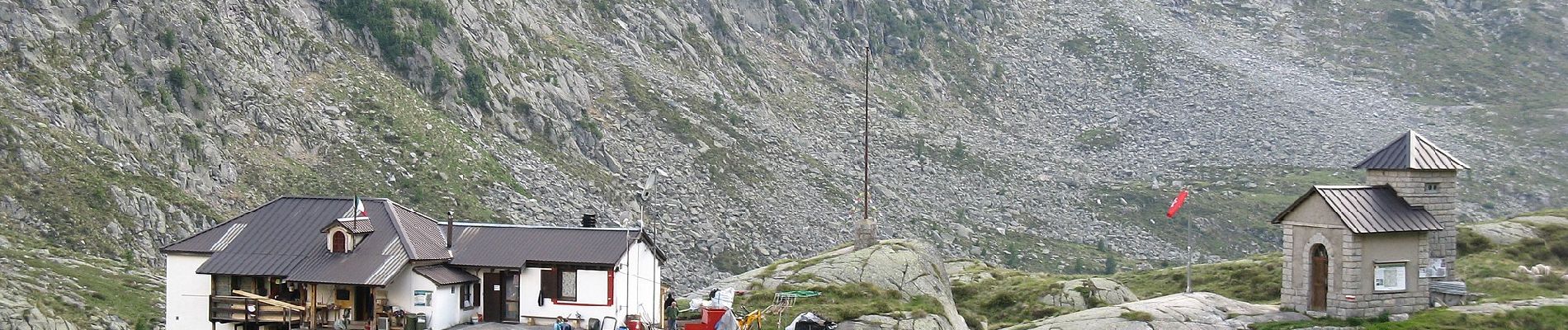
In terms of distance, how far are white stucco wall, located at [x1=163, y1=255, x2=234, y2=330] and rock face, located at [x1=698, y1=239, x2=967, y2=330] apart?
20.8 meters

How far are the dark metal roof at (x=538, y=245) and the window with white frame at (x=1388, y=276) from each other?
88.8ft

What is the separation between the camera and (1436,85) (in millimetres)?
163750

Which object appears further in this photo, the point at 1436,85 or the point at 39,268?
the point at 1436,85

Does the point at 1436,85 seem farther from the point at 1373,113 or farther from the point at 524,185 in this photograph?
the point at 524,185

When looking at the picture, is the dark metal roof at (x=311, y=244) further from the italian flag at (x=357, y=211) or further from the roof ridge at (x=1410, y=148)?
the roof ridge at (x=1410, y=148)

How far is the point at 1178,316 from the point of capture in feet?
179

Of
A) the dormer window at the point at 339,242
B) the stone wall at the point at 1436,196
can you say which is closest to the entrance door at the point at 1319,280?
the stone wall at the point at 1436,196

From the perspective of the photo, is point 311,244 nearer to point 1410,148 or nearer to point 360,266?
point 360,266

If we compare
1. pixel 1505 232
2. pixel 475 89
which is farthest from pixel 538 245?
pixel 475 89

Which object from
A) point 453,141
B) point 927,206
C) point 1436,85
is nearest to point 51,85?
point 453,141

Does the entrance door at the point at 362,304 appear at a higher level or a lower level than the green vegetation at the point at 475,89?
lower

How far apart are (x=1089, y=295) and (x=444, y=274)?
3082 cm

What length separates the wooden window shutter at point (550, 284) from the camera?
173 feet

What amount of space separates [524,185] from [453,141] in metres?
5.45
